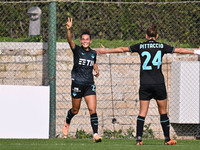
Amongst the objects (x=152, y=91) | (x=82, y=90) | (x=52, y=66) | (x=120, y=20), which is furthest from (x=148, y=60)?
(x=120, y=20)

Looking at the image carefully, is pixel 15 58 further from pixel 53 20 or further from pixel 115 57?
pixel 115 57

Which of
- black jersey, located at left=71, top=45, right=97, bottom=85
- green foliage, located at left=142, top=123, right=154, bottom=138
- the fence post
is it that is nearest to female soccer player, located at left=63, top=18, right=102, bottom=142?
black jersey, located at left=71, top=45, right=97, bottom=85

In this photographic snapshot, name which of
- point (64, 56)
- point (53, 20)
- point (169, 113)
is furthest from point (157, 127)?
point (53, 20)

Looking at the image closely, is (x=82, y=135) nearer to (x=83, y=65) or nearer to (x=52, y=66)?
(x=52, y=66)

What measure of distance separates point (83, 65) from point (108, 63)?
3203mm

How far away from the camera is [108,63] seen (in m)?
11.6

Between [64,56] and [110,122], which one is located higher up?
[64,56]

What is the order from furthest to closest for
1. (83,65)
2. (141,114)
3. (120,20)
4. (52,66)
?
(120,20) → (52,66) → (83,65) → (141,114)

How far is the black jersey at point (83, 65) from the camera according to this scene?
8445 millimetres

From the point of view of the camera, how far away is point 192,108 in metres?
11.7

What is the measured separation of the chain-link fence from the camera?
37.4 ft

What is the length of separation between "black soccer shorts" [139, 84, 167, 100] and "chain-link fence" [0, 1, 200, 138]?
3.51 meters

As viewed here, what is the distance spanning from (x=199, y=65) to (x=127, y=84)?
161 cm

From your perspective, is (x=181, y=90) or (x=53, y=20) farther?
(x=181, y=90)
